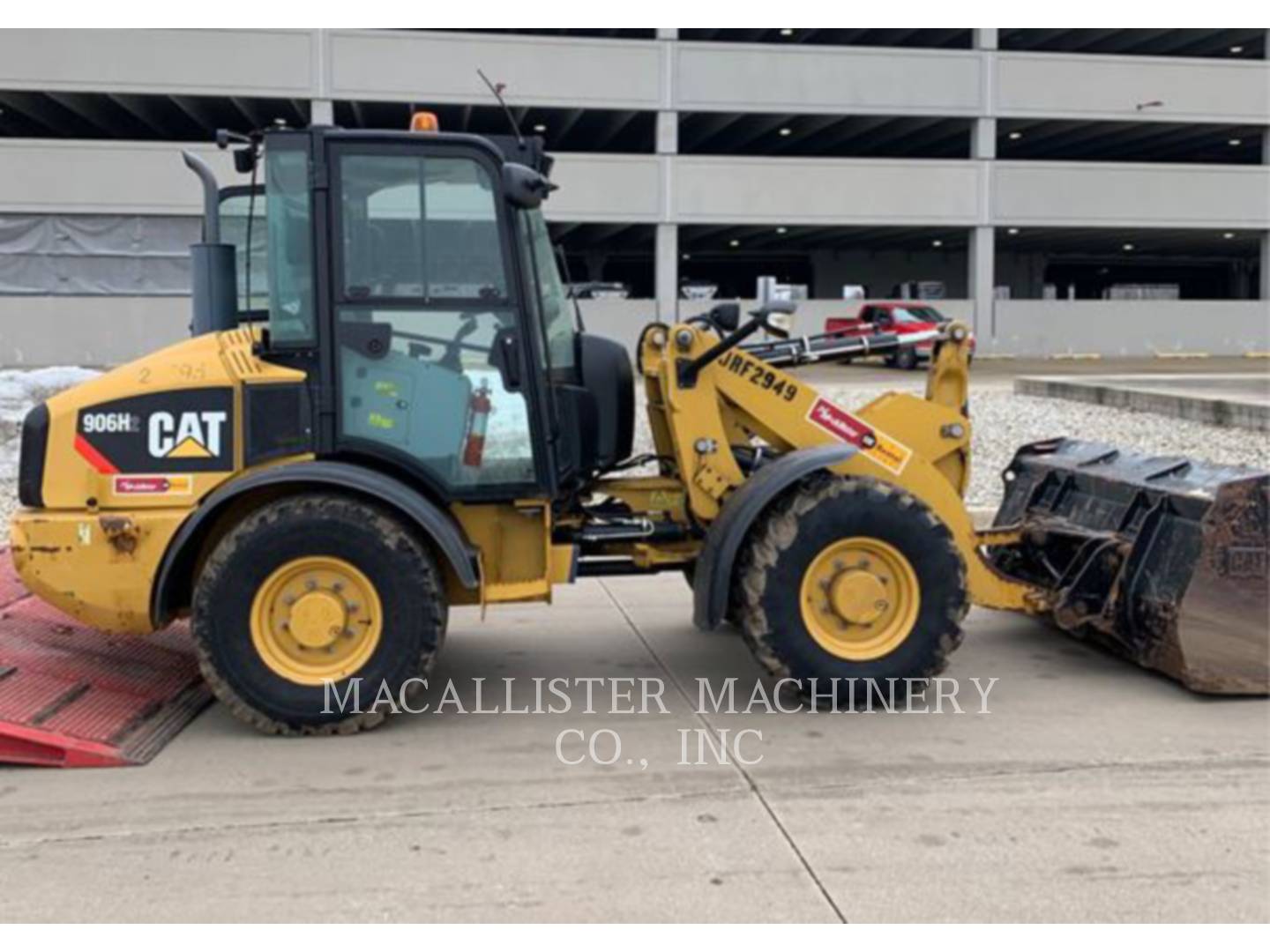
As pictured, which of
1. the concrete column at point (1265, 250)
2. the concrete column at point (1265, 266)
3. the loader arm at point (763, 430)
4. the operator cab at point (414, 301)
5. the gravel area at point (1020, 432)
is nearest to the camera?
the operator cab at point (414, 301)

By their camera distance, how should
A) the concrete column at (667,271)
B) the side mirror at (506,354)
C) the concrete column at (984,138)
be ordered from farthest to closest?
the concrete column at (984,138) → the concrete column at (667,271) → the side mirror at (506,354)

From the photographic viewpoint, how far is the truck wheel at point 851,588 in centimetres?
514

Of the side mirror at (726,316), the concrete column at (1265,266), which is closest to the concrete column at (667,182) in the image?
the concrete column at (1265,266)

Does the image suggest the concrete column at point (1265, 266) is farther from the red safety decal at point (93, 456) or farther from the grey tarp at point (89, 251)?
the red safety decal at point (93, 456)

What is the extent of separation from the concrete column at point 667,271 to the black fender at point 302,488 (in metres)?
26.0

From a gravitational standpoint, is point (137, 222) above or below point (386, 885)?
above

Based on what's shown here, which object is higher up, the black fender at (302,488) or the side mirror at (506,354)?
the side mirror at (506,354)

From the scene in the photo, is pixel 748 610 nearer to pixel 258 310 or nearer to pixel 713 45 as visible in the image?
pixel 258 310

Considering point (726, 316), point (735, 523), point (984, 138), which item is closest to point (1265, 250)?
point (984, 138)

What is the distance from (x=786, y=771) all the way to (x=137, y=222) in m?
27.4

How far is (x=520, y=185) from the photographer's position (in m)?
4.86

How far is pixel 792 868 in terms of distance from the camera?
370cm

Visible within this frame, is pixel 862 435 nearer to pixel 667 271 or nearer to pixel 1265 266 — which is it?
pixel 667 271

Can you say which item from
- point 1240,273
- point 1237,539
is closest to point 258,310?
point 1237,539
